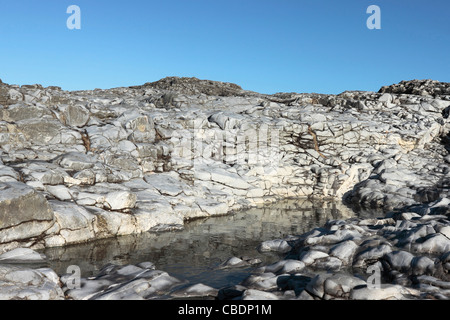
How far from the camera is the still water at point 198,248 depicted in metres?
9.87

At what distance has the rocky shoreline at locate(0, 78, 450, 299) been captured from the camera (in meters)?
8.39

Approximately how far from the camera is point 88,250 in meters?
11.7

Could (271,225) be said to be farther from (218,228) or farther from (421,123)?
(421,123)

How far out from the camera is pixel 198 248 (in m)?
12.4

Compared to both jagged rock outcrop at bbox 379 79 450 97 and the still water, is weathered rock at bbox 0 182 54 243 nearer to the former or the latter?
the still water

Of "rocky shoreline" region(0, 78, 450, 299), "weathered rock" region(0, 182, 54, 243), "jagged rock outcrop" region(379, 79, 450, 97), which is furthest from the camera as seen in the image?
"jagged rock outcrop" region(379, 79, 450, 97)

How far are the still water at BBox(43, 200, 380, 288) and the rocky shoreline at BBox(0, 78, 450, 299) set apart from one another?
24.3 inches

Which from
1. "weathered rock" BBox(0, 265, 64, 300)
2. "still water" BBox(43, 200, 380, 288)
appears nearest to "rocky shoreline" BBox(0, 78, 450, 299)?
"weathered rock" BBox(0, 265, 64, 300)

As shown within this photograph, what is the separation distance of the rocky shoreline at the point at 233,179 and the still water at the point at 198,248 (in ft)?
2.02

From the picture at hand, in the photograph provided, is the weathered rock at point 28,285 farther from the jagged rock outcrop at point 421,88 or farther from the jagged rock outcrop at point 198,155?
the jagged rock outcrop at point 421,88

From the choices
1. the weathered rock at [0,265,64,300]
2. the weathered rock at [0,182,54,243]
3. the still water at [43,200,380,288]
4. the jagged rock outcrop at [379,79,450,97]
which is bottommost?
the still water at [43,200,380,288]

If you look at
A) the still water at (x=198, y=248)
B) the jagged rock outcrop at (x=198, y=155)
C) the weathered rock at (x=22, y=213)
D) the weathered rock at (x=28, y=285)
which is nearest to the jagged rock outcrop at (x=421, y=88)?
the jagged rock outcrop at (x=198, y=155)

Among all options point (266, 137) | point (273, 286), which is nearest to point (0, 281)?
point (273, 286)

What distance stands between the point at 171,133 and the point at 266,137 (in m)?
7.13
